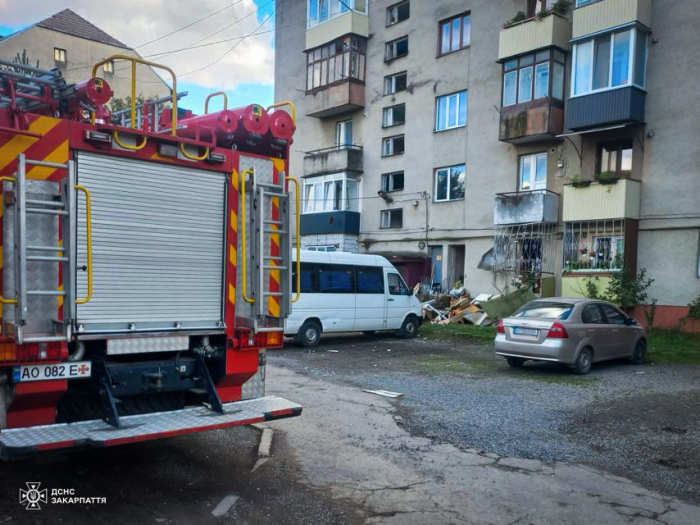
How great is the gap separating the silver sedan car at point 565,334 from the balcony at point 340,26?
21.0m

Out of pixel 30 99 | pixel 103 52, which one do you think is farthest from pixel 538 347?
pixel 103 52

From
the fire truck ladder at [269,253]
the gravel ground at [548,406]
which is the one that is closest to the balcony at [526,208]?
the gravel ground at [548,406]

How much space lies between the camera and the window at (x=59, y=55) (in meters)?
34.8

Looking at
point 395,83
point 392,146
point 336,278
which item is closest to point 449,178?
point 392,146

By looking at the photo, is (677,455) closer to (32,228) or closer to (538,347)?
(538,347)

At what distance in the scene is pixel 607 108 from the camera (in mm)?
19141

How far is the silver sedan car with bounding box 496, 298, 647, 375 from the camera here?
37.2ft

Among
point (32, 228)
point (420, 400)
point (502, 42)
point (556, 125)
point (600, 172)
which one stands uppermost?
point (502, 42)

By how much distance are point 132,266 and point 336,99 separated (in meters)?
25.7

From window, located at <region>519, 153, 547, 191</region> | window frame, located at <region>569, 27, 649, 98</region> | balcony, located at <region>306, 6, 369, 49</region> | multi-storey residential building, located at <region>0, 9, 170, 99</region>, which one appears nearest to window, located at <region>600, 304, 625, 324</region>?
window frame, located at <region>569, 27, 649, 98</region>

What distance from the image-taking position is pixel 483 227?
78.7 feet

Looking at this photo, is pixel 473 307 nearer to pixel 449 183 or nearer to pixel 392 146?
pixel 449 183

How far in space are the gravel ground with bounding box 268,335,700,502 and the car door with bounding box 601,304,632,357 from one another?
41 centimetres

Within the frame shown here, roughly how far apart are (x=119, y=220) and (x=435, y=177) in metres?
22.0
